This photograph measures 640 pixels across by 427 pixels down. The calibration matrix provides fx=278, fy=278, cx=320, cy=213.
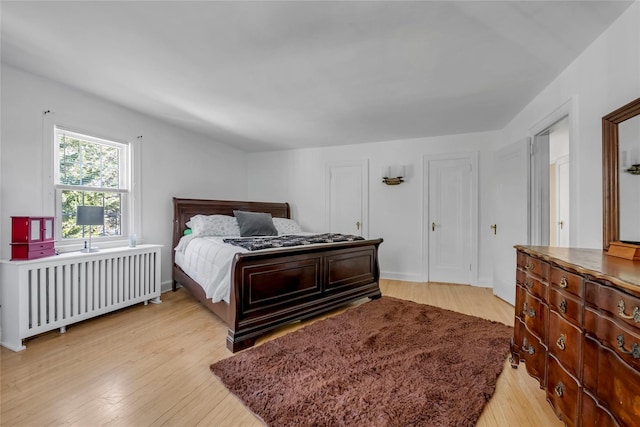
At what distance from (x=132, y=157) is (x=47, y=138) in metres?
0.84

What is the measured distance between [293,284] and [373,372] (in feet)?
3.55

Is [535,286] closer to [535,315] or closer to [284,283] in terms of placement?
[535,315]

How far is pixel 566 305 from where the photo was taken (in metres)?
1.26

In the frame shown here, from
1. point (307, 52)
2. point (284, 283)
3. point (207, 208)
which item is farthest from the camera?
point (207, 208)

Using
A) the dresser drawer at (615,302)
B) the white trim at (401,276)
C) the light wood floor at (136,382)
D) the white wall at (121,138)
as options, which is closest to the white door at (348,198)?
the white trim at (401,276)

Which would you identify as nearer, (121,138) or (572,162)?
(572,162)

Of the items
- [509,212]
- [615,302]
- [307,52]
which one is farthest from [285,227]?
[615,302]

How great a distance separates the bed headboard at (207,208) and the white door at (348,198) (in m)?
0.92

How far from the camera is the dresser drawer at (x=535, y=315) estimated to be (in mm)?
1504

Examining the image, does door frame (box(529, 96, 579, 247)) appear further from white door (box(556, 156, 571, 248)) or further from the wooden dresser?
white door (box(556, 156, 571, 248))

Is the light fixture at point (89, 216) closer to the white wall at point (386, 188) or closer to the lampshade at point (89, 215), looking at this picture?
the lampshade at point (89, 215)

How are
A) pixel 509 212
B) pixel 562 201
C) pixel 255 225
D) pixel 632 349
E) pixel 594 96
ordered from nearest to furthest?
pixel 632 349, pixel 594 96, pixel 509 212, pixel 255 225, pixel 562 201

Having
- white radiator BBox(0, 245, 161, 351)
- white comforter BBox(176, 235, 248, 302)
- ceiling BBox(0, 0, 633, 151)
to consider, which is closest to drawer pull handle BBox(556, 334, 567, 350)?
ceiling BBox(0, 0, 633, 151)

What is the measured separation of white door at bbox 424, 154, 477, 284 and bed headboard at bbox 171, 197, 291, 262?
2.58 meters
